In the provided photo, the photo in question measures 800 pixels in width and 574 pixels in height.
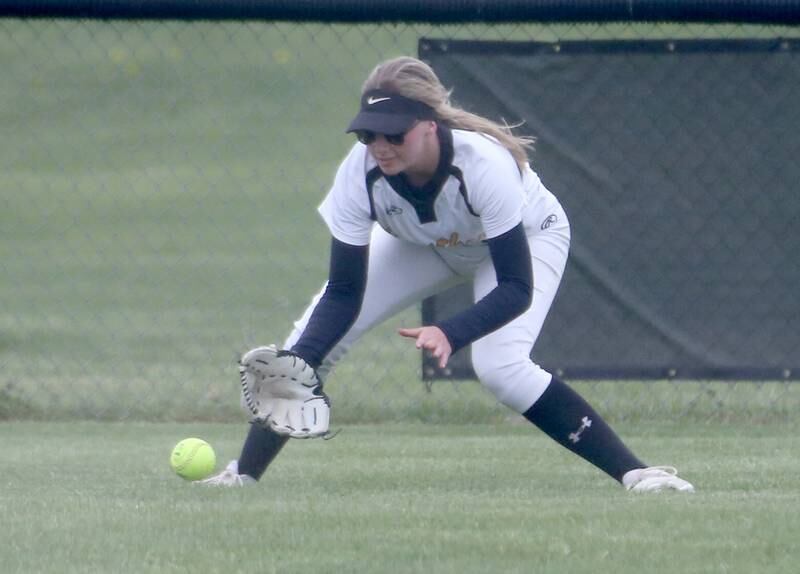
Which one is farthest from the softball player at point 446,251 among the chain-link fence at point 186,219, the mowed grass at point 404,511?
the chain-link fence at point 186,219

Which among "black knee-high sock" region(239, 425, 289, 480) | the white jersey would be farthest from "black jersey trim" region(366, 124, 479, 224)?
"black knee-high sock" region(239, 425, 289, 480)

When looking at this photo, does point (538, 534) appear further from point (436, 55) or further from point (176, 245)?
point (176, 245)

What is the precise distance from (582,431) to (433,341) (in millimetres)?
858

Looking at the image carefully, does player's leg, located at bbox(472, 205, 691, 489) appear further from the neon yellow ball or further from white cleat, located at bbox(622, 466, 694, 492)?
the neon yellow ball

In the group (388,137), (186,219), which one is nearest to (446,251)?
(388,137)

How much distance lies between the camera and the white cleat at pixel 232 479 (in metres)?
5.31

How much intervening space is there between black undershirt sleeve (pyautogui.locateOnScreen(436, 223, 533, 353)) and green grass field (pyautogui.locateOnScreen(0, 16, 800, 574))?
1.77ft

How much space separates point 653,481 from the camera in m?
5.04

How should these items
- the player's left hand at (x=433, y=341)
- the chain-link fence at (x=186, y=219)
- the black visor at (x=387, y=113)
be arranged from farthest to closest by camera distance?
the chain-link fence at (x=186, y=219)
the black visor at (x=387, y=113)
the player's left hand at (x=433, y=341)

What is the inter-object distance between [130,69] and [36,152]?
1.70 meters

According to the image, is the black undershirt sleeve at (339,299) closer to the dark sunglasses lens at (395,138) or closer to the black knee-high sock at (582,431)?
the dark sunglasses lens at (395,138)

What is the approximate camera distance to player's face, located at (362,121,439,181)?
15.6 ft

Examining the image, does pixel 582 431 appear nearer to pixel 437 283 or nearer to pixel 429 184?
pixel 437 283

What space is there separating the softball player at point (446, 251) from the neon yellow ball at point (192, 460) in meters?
0.08
